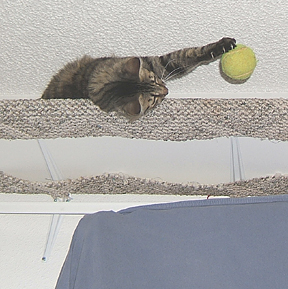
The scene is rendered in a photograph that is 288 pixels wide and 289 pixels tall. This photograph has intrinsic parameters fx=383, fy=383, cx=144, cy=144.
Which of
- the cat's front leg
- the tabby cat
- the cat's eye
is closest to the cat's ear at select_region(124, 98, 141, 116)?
the tabby cat

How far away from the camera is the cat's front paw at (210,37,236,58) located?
973 millimetres

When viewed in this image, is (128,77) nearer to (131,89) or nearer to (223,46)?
(131,89)

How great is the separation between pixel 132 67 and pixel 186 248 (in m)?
0.48

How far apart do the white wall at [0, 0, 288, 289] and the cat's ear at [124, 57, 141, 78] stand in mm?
124

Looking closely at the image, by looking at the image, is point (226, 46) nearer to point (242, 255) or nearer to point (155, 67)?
point (155, 67)

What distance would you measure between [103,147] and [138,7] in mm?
387

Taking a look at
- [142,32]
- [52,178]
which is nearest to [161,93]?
[142,32]

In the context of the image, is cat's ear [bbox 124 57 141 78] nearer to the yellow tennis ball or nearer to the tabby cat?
the tabby cat

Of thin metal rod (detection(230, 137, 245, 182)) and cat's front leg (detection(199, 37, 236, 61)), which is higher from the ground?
cat's front leg (detection(199, 37, 236, 61))

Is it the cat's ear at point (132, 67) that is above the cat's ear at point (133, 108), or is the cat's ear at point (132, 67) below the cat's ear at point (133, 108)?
above

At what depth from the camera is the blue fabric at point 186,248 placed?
79cm

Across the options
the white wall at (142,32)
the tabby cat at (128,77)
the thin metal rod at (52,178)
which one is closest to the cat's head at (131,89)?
the tabby cat at (128,77)

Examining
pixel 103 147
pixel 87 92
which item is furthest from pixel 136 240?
pixel 87 92

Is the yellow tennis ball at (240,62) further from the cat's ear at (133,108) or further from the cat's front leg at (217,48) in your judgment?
the cat's ear at (133,108)
